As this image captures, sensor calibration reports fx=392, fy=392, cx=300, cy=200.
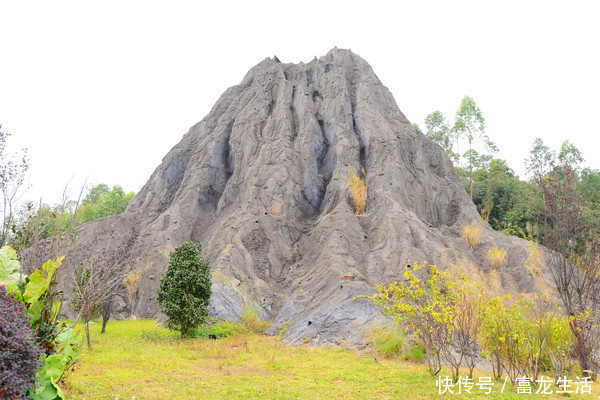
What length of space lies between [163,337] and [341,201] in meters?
16.0

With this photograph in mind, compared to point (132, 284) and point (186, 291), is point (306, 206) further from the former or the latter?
point (186, 291)

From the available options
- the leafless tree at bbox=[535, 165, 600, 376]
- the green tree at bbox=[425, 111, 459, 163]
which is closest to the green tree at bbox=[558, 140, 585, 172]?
the green tree at bbox=[425, 111, 459, 163]

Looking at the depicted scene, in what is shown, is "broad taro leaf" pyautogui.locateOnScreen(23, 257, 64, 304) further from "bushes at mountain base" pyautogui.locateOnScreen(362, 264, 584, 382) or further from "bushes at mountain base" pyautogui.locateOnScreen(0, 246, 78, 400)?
"bushes at mountain base" pyautogui.locateOnScreen(362, 264, 584, 382)

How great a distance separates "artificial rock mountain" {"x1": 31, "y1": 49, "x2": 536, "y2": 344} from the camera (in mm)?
22875

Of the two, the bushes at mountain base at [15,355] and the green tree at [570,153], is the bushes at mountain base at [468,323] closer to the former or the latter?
the bushes at mountain base at [15,355]

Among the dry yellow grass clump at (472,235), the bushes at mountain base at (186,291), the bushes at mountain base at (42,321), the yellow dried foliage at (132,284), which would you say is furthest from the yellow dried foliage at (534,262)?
the yellow dried foliage at (132,284)

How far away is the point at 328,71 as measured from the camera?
A: 39938 millimetres

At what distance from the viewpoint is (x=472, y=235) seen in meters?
27.6

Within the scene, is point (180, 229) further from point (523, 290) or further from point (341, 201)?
point (523, 290)

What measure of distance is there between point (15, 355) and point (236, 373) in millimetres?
7730

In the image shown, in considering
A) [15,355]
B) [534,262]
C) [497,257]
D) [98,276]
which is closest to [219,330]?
[98,276]

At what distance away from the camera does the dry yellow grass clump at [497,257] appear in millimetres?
24891

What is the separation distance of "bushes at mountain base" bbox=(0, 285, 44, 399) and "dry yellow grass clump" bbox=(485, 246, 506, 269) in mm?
25308

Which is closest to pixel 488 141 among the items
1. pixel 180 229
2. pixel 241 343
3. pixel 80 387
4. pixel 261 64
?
pixel 261 64
